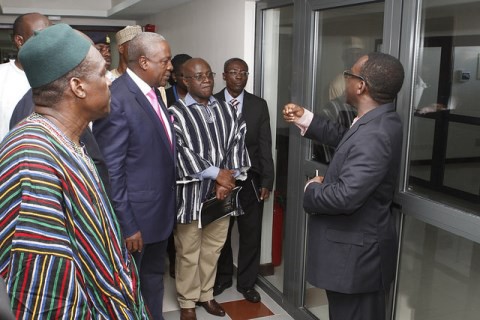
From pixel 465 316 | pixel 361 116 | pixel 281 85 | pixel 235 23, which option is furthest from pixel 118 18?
pixel 465 316

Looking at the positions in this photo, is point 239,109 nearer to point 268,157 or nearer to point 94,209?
point 268,157

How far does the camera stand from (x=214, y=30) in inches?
154

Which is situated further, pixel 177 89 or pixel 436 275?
pixel 177 89

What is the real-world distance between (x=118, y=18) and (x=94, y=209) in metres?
6.24

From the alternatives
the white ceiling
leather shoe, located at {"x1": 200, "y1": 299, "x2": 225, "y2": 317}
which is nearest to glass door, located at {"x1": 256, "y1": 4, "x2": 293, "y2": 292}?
leather shoe, located at {"x1": 200, "y1": 299, "x2": 225, "y2": 317}

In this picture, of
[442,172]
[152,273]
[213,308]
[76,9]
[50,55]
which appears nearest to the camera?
Answer: [50,55]

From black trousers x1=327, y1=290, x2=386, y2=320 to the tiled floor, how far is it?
38.5 inches

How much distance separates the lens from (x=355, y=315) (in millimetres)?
2152

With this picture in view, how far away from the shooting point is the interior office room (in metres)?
1.97

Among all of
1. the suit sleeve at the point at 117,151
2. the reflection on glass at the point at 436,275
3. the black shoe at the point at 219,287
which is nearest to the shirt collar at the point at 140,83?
the suit sleeve at the point at 117,151

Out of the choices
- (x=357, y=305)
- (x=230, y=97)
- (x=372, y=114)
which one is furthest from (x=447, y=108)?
(x=230, y=97)

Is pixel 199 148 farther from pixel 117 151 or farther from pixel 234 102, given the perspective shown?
pixel 117 151

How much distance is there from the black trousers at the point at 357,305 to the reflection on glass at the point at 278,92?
4.03 ft

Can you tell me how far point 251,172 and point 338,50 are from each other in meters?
1.05
